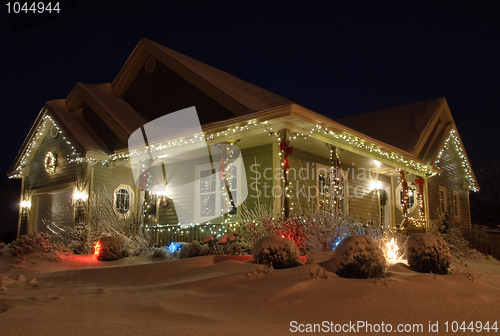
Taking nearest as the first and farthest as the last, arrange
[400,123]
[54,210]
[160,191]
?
[160,191], [54,210], [400,123]

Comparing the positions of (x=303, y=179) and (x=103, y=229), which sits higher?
(x=303, y=179)

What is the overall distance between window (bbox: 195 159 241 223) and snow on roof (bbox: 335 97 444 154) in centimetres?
748

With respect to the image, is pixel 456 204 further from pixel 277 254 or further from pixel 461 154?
pixel 277 254

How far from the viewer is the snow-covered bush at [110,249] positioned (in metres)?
10.6

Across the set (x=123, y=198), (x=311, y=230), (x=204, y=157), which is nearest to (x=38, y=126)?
(x=123, y=198)

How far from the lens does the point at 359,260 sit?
5910mm

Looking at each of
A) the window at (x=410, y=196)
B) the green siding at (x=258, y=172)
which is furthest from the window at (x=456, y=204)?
the green siding at (x=258, y=172)

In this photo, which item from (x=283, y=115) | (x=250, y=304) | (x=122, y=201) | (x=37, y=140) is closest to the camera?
(x=250, y=304)

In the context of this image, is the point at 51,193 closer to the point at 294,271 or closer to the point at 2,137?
the point at 294,271

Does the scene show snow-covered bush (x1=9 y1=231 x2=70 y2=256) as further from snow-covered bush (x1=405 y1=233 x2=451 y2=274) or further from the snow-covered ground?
snow-covered bush (x1=405 y1=233 x2=451 y2=274)

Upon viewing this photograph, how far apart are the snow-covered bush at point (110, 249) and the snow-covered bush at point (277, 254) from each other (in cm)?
507

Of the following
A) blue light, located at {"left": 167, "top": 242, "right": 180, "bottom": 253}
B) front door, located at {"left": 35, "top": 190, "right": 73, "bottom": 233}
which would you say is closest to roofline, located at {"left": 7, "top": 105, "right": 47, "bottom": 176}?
front door, located at {"left": 35, "top": 190, "right": 73, "bottom": 233}

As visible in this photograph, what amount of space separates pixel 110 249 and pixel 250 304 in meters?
6.64

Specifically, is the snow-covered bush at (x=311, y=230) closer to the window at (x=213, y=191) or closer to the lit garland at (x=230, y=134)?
the lit garland at (x=230, y=134)
